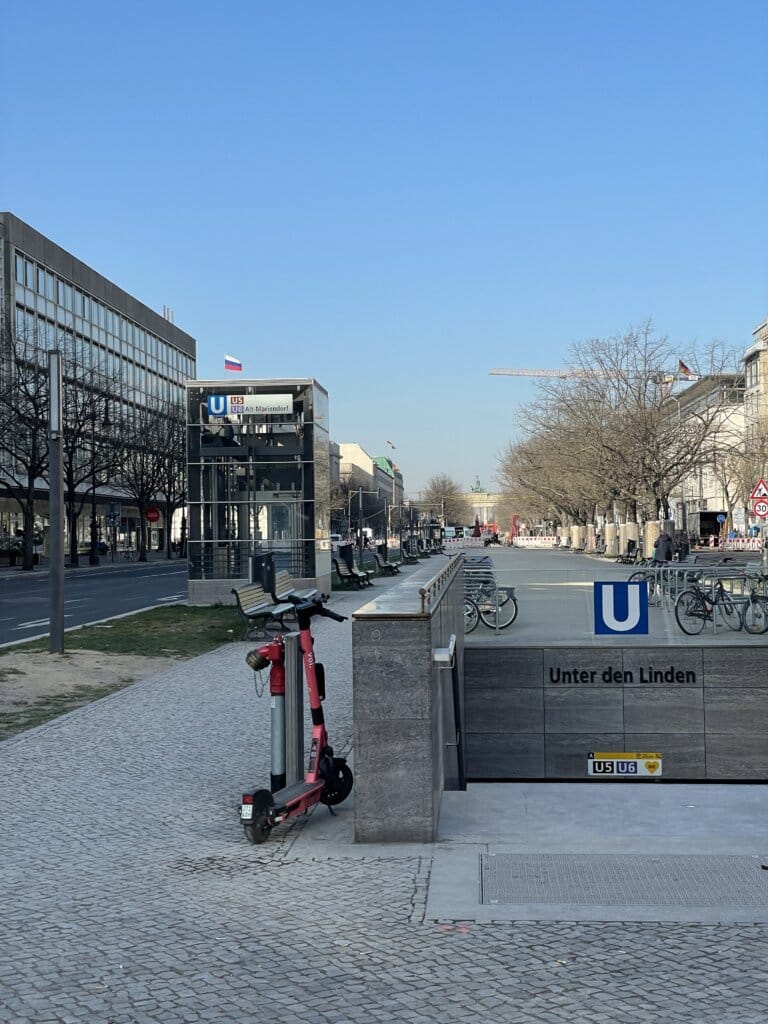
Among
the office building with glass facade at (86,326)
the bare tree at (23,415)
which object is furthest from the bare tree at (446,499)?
the bare tree at (23,415)

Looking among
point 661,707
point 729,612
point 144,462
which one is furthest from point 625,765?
point 144,462

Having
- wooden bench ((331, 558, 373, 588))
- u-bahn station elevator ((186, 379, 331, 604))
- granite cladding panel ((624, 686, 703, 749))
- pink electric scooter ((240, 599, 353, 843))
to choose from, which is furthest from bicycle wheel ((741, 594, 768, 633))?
wooden bench ((331, 558, 373, 588))

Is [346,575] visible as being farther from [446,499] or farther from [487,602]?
[446,499]

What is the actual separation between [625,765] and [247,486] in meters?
17.7

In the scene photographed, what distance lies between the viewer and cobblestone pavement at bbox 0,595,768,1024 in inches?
167

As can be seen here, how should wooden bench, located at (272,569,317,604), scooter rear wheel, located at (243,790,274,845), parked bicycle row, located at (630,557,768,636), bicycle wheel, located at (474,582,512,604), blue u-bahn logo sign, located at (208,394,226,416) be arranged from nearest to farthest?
scooter rear wheel, located at (243,790,274,845) < wooden bench, located at (272,569,317,604) < parked bicycle row, located at (630,557,768,636) < bicycle wheel, located at (474,582,512,604) < blue u-bahn logo sign, located at (208,394,226,416)

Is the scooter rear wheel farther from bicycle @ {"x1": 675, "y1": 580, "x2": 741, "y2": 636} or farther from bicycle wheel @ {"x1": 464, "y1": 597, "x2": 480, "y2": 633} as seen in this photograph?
bicycle @ {"x1": 675, "y1": 580, "x2": 741, "y2": 636}

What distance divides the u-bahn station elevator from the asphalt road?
2.51 m

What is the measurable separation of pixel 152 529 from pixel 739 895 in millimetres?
105213

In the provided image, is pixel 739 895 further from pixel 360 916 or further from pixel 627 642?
pixel 627 642

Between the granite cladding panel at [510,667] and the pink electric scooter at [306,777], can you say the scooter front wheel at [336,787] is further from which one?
the granite cladding panel at [510,667]

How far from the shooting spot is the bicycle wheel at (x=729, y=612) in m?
10.5

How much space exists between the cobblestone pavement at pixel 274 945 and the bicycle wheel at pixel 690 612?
174 inches

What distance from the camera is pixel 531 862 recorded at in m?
6.08
